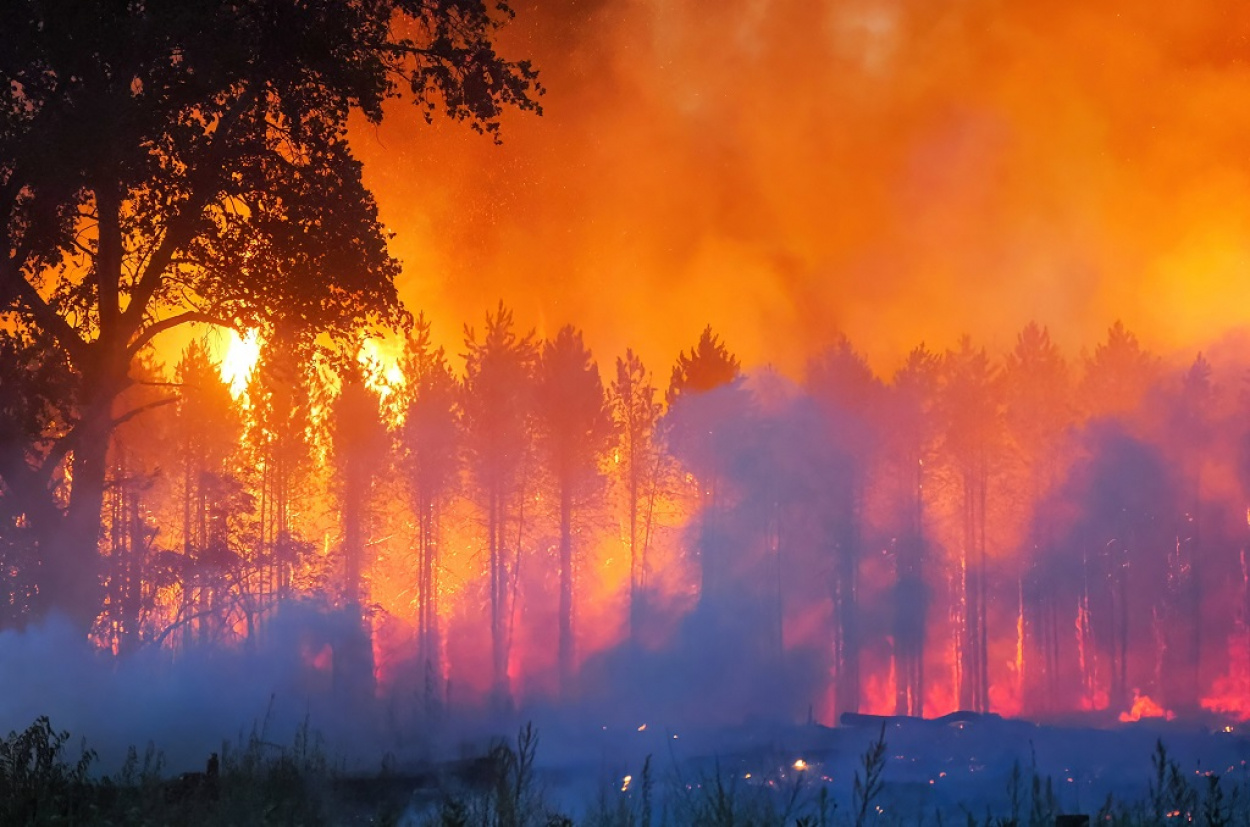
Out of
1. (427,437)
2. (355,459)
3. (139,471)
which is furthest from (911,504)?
(139,471)

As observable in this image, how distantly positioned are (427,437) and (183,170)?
3817 centimetres

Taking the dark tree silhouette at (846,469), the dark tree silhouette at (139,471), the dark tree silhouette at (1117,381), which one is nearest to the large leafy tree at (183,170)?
the dark tree silhouette at (139,471)

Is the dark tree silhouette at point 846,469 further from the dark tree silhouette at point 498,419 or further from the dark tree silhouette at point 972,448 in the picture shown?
the dark tree silhouette at point 498,419

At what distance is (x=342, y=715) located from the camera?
2934 cm

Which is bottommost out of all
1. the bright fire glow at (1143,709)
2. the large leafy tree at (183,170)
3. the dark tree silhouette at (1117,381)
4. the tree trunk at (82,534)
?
the bright fire glow at (1143,709)

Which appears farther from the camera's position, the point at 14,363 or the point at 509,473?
the point at 509,473

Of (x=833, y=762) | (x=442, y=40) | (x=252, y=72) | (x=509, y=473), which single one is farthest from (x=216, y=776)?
(x=509, y=473)

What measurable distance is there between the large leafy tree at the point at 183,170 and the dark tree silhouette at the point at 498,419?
110 ft

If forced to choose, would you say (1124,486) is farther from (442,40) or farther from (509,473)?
(442,40)

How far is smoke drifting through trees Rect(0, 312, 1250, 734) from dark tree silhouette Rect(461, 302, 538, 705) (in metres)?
0.11

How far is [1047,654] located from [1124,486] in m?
7.57

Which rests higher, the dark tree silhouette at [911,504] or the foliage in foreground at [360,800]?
the dark tree silhouette at [911,504]

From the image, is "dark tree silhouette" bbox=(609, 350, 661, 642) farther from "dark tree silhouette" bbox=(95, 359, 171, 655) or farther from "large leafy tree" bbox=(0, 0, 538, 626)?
"large leafy tree" bbox=(0, 0, 538, 626)

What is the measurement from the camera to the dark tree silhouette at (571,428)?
5084 centimetres
